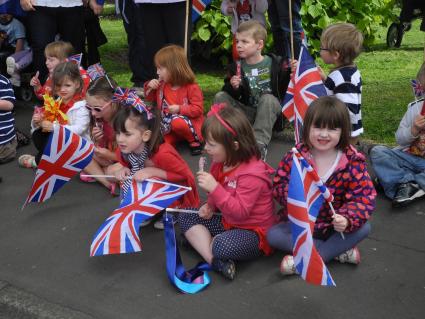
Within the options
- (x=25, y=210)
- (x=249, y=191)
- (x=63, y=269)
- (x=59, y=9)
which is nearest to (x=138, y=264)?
(x=63, y=269)

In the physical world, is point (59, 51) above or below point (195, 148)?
above

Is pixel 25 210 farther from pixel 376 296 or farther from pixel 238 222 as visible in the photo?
pixel 376 296

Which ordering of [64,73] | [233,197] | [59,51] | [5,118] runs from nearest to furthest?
[233,197] < [64,73] < [5,118] < [59,51]

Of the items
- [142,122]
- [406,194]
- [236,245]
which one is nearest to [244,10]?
[142,122]

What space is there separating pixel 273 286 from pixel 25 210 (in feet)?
7.02

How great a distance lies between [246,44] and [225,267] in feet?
7.92

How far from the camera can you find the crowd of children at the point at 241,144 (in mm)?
3303

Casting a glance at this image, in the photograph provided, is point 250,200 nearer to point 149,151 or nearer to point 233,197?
point 233,197

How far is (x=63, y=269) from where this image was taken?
3570 millimetres

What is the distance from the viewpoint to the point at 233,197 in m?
3.36

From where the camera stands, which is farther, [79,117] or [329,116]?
[79,117]

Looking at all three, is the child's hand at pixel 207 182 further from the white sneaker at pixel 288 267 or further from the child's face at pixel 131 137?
the child's face at pixel 131 137

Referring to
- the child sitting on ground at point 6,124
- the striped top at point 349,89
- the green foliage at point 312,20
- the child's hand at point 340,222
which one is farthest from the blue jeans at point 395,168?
the green foliage at point 312,20

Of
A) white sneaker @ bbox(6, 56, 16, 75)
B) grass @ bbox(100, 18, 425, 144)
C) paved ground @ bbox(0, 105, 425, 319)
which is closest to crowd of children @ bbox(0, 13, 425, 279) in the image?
paved ground @ bbox(0, 105, 425, 319)
